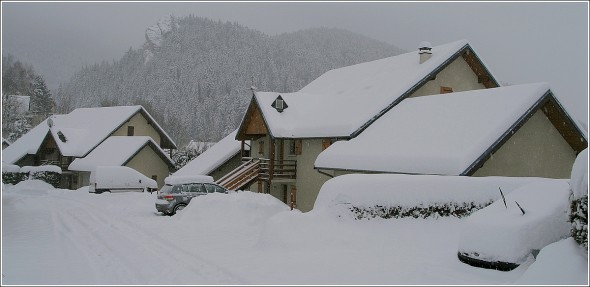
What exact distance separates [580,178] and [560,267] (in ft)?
5.50

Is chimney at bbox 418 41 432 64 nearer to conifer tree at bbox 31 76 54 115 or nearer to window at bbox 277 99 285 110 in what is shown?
window at bbox 277 99 285 110

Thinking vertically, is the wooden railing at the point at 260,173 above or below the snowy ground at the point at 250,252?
below

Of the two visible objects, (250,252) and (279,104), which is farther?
(279,104)

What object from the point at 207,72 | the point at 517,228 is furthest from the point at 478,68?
the point at 207,72

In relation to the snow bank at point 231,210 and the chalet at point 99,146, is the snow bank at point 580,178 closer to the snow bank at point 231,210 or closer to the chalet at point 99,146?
the snow bank at point 231,210

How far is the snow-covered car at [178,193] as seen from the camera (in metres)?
23.0

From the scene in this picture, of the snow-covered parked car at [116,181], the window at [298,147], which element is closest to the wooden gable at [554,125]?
the window at [298,147]

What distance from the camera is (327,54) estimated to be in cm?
17500

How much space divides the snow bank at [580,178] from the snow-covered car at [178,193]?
687 inches

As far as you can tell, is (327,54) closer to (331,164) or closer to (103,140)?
(103,140)

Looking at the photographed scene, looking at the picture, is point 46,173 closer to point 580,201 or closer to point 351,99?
point 351,99

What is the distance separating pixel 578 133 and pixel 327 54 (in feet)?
517

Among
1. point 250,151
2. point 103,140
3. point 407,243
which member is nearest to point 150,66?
point 103,140

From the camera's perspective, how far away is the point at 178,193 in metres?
23.4
